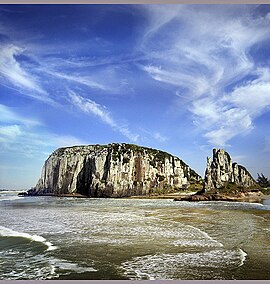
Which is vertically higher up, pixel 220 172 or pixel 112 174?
pixel 112 174

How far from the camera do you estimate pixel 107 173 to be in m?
39.6

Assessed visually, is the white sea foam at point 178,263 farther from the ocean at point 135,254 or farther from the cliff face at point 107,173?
the cliff face at point 107,173

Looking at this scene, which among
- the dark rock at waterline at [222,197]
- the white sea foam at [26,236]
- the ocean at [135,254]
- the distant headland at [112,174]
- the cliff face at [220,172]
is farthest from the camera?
the distant headland at [112,174]

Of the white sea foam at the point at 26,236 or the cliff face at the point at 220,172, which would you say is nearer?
→ the white sea foam at the point at 26,236

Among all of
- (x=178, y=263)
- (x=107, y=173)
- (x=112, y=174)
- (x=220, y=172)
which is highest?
(x=107, y=173)

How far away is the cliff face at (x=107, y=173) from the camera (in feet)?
127

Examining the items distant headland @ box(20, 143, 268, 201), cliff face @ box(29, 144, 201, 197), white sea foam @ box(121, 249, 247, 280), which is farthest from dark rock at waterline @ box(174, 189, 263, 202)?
white sea foam @ box(121, 249, 247, 280)

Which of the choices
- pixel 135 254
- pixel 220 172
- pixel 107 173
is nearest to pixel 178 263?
pixel 135 254

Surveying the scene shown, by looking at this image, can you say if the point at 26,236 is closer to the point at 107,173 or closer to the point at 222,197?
the point at 222,197

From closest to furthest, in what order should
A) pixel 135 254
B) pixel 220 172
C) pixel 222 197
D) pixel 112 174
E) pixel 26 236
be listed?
pixel 135 254
pixel 26 236
pixel 222 197
pixel 220 172
pixel 112 174

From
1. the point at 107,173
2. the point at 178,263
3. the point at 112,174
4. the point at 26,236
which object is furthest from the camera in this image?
the point at 107,173

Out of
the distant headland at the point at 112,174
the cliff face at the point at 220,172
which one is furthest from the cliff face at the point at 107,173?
the cliff face at the point at 220,172

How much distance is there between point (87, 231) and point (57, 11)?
4177 mm

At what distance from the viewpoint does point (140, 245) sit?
4.94m
